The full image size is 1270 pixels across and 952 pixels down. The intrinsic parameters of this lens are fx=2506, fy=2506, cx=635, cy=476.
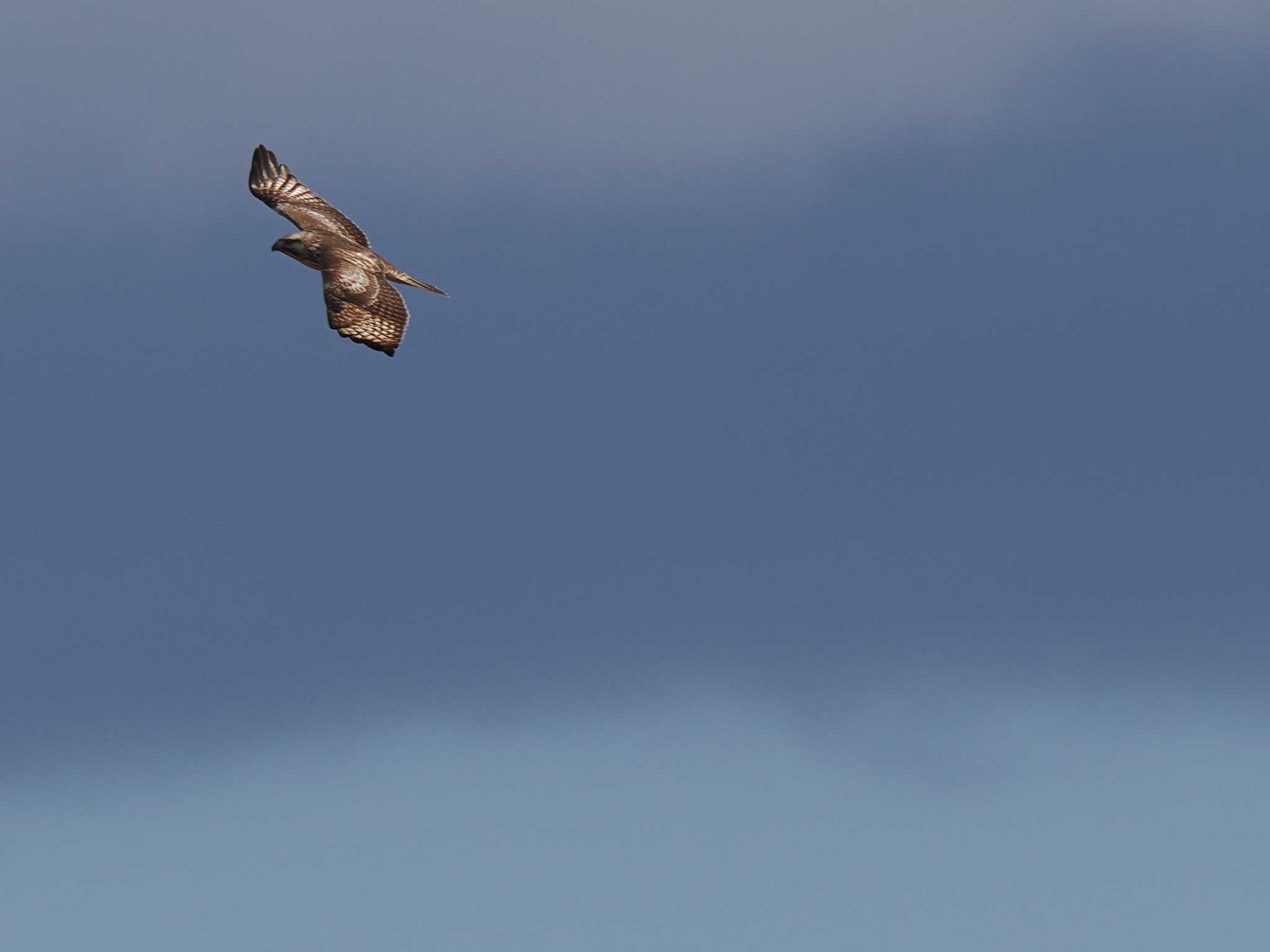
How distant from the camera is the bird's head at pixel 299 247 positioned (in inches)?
2825

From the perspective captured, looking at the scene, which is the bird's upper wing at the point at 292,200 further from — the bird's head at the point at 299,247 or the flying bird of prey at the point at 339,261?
the bird's head at the point at 299,247

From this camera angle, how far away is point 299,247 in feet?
Result: 237

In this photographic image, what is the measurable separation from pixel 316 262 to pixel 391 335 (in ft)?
26.4

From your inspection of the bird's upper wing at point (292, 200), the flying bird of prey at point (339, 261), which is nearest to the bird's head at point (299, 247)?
the flying bird of prey at point (339, 261)

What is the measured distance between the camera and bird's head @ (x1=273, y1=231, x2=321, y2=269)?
235 feet

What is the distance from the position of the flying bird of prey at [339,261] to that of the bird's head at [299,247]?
0.06 ft

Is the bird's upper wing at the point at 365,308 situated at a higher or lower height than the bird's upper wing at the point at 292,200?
lower

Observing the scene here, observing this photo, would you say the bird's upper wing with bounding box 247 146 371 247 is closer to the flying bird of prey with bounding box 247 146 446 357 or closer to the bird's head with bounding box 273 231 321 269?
the flying bird of prey with bounding box 247 146 446 357

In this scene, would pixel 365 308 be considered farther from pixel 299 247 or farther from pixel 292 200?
pixel 292 200

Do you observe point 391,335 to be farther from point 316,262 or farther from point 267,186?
point 267,186

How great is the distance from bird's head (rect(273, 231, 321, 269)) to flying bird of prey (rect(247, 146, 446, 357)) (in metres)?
0.02

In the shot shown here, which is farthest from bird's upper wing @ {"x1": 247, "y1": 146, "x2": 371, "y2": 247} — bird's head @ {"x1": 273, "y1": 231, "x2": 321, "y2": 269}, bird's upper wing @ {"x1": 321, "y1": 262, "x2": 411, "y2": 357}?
bird's upper wing @ {"x1": 321, "y1": 262, "x2": 411, "y2": 357}

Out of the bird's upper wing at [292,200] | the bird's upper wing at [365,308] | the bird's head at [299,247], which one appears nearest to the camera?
the bird's upper wing at [365,308]

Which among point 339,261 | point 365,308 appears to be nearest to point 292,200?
point 339,261
